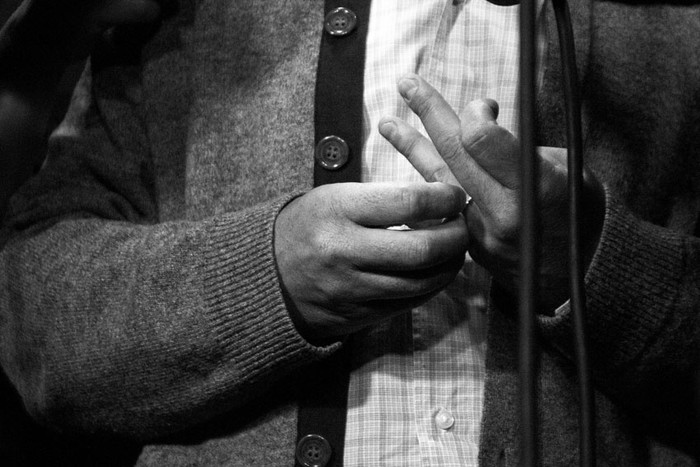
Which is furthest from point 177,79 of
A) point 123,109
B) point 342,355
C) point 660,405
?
point 660,405

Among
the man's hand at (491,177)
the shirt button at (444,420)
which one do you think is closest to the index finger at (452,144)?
the man's hand at (491,177)

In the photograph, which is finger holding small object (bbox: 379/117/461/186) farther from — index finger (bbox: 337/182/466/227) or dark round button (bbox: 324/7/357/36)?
dark round button (bbox: 324/7/357/36)

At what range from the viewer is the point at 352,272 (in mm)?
672

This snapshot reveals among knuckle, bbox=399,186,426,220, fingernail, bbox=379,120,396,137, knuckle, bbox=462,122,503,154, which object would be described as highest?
knuckle, bbox=462,122,503,154

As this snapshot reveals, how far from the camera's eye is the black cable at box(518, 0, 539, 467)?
448 millimetres

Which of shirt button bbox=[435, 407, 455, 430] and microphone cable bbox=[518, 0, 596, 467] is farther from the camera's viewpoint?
shirt button bbox=[435, 407, 455, 430]

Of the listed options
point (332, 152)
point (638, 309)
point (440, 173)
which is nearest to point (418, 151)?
point (440, 173)

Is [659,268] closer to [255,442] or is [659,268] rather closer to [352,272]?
[352,272]

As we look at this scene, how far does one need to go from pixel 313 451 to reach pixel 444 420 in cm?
12

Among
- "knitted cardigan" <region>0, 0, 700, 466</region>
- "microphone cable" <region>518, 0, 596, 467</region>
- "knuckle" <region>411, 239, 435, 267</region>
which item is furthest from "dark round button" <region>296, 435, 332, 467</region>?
"microphone cable" <region>518, 0, 596, 467</region>

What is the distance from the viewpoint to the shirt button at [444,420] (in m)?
0.75

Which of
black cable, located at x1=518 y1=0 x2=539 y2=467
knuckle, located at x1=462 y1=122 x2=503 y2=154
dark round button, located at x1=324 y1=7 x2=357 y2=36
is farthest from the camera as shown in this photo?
dark round button, located at x1=324 y1=7 x2=357 y2=36

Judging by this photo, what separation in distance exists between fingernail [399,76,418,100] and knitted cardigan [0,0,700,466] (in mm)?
151

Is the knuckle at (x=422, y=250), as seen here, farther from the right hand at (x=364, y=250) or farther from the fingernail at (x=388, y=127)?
the fingernail at (x=388, y=127)
